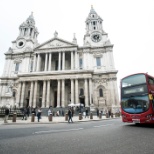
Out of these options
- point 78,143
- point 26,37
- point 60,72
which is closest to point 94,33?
point 60,72

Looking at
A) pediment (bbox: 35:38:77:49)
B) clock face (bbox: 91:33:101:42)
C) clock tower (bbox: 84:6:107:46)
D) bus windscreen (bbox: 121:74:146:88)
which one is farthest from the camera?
clock face (bbox: 91:33:101:42)

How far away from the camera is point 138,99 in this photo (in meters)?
8.65

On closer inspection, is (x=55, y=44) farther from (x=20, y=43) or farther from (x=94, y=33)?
(x=20, y=43)

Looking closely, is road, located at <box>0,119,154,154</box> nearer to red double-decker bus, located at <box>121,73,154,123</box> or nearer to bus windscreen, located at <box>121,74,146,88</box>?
red double-decker bus, located at <box>121,73,154,123</box>

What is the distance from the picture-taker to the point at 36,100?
1174 inches

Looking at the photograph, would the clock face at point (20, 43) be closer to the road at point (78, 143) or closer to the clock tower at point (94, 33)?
the clock tower at point (94, 33)

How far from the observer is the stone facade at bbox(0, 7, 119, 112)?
30.0m

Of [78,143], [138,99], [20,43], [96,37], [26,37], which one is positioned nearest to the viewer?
[78,143]

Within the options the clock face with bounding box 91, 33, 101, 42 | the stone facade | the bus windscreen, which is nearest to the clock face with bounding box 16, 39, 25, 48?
Result: the stone facade

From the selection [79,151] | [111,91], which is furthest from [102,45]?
[79,151]

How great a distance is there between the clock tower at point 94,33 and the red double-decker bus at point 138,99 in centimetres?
2980

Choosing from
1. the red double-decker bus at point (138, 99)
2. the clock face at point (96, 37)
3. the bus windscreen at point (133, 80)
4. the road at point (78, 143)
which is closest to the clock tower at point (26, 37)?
the clock face at point (96, 37)

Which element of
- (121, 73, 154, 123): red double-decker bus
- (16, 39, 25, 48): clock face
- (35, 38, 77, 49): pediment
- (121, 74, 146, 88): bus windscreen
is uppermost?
(16, 39, 25, 48): clock face

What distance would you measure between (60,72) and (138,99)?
2357 centimetres
